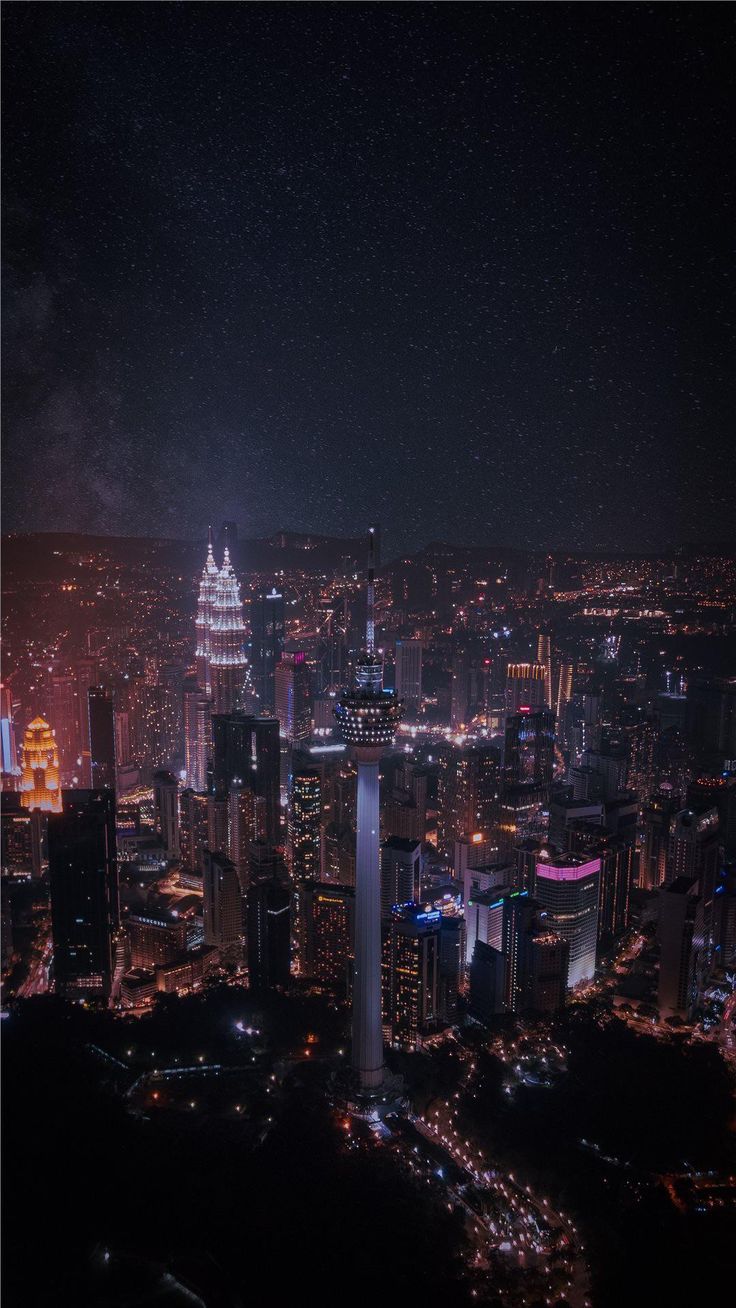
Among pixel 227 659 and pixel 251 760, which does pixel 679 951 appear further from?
pixel 227 659

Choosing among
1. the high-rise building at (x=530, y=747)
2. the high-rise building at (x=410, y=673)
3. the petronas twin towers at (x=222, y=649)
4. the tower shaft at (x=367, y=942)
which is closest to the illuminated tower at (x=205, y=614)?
the petronas twin towers at (x=222, y=649)

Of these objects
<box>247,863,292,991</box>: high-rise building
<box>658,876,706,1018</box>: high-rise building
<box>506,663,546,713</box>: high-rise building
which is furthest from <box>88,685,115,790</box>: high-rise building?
<box>658,876,706,1018</box>: high-rise building

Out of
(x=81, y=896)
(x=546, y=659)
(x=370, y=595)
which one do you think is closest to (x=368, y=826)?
(x=370, y=595)

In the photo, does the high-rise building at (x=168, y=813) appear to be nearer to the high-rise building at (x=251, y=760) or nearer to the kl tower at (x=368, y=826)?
the high-rise building at (x=251, y=760)

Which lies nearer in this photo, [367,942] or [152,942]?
[367,942]

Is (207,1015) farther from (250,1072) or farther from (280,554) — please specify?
(280,554)

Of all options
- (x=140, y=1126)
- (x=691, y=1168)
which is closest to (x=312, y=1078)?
(x=140, y=1126)

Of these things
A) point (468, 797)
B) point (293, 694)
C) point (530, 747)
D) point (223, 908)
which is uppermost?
point (293, 694)
